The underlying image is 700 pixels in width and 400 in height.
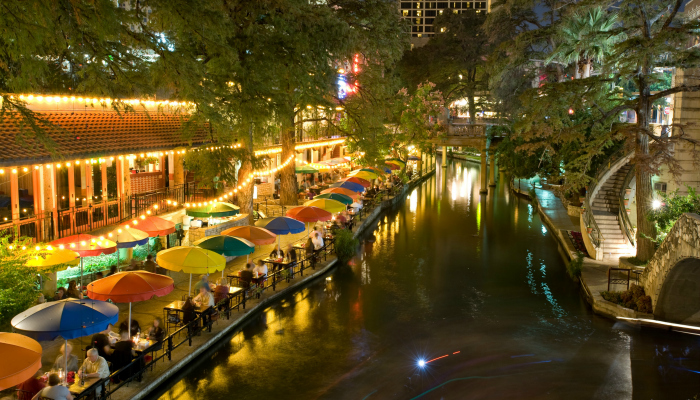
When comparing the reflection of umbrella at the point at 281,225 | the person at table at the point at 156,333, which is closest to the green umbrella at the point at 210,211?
the reflection of umbrella at the point at 281,225

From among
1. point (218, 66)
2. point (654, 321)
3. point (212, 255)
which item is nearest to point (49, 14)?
point (212, 255)

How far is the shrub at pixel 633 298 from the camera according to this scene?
17375 mm

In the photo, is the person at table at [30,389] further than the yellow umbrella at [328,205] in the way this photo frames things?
No

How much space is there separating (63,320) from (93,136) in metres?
8.80

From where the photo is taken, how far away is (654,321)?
51.7ft

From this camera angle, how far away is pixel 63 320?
10641mm

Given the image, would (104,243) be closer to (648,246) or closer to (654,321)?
(654,321)

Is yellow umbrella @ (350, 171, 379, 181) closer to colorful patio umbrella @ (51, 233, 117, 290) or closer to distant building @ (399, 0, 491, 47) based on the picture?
colorful patio umbrella @ (51, 233, 117, 290)

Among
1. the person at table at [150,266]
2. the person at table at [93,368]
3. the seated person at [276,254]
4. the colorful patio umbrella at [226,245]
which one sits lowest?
the person at table at [93,368]

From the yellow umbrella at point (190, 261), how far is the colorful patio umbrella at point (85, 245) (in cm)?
172

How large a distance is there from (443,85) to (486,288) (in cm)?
5776

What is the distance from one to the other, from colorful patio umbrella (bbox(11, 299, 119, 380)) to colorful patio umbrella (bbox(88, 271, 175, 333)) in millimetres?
1196

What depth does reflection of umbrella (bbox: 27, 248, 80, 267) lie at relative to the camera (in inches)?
558

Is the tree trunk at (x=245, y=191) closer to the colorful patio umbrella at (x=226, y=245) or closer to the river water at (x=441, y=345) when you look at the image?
the river water at (x=441, y=345)
